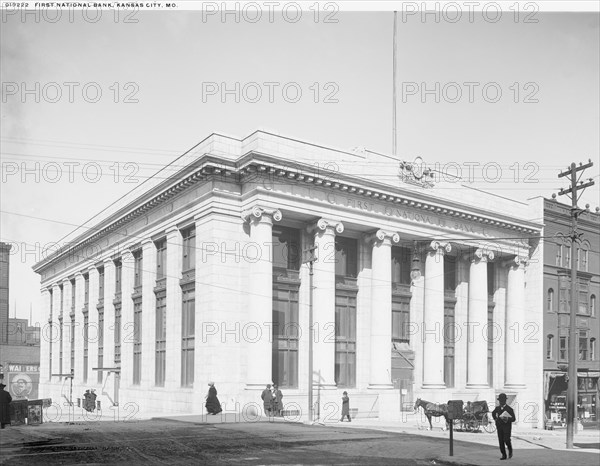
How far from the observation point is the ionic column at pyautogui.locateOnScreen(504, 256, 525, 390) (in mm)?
51375

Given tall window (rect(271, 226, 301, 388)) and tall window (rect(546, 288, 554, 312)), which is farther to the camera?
tall window (rect(546, 288, 554, 312))

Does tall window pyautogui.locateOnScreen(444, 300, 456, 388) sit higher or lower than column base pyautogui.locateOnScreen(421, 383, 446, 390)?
higher

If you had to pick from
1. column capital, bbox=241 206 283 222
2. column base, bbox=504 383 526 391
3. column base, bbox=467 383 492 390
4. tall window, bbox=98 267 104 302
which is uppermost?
column capital, bbox=241 206 283 222

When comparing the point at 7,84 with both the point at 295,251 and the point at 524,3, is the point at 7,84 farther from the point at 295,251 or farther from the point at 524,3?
the point at 295,251

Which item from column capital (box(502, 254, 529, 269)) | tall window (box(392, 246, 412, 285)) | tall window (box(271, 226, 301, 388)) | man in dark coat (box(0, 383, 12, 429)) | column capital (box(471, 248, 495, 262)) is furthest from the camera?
column capital (box(502, 254, 529, 269))

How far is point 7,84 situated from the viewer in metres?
22.0

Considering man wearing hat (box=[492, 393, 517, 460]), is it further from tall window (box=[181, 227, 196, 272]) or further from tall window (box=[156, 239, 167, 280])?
tall window (box=[156, 239, 167, 280])

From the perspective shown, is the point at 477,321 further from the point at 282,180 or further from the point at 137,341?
the point at 137,341

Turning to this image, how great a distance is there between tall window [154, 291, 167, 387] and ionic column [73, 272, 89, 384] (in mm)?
17611

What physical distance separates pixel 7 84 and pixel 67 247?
136ft

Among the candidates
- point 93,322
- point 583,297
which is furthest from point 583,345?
point 93,322

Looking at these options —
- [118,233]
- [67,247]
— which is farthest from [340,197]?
[67,247]

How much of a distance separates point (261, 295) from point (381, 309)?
8.69 m

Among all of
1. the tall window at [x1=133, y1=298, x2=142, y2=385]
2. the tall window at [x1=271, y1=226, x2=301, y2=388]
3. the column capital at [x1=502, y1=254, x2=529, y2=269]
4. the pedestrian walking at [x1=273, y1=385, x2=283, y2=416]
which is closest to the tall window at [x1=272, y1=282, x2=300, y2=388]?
the tall window at [x1=271, y1=226, x2=301, y2=388]
